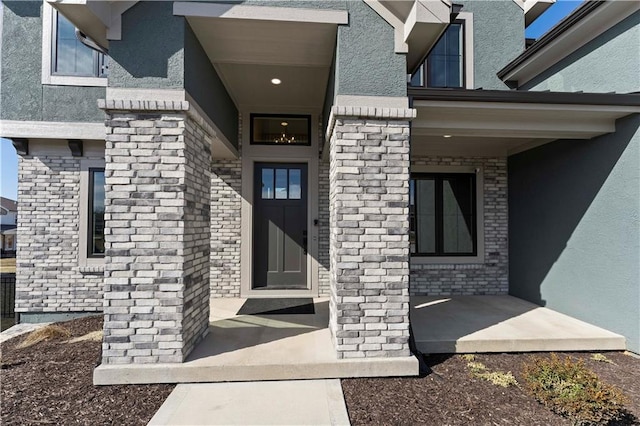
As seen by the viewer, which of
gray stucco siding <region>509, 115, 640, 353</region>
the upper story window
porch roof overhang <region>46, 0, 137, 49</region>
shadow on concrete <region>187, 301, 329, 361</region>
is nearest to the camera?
porch roof overhang <region>46, 0, 137, 49</region>

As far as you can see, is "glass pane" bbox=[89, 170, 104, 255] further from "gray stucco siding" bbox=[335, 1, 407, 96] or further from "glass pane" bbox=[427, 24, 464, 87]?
"glass pane" bbox=[427, 24, 464, 87]

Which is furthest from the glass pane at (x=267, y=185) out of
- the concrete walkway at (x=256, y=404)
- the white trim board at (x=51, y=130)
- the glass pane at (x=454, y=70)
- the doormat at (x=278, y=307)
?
the glass pane at (x=454, y=70)

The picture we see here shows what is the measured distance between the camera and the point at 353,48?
3160mm

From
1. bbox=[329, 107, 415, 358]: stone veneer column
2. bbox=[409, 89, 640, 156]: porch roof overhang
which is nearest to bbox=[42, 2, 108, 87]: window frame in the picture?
bbox=[329, 107, 415, 358]: stone veneer column

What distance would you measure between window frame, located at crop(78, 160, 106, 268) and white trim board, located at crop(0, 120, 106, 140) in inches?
17.1

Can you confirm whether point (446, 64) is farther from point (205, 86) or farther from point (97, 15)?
point (97, 15)

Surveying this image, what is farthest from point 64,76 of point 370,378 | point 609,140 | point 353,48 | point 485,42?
point 609,140

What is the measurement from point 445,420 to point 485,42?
6.48m

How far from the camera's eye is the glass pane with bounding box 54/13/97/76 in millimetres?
4910

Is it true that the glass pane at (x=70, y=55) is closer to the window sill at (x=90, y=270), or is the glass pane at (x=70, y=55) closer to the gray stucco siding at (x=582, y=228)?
the window sill at (x=90, y=270)

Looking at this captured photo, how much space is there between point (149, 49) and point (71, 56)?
3.13m

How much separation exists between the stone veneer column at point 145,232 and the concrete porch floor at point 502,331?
271cm

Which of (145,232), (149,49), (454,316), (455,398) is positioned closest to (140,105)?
(149,49)

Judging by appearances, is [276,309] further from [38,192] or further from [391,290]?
[38,192]
